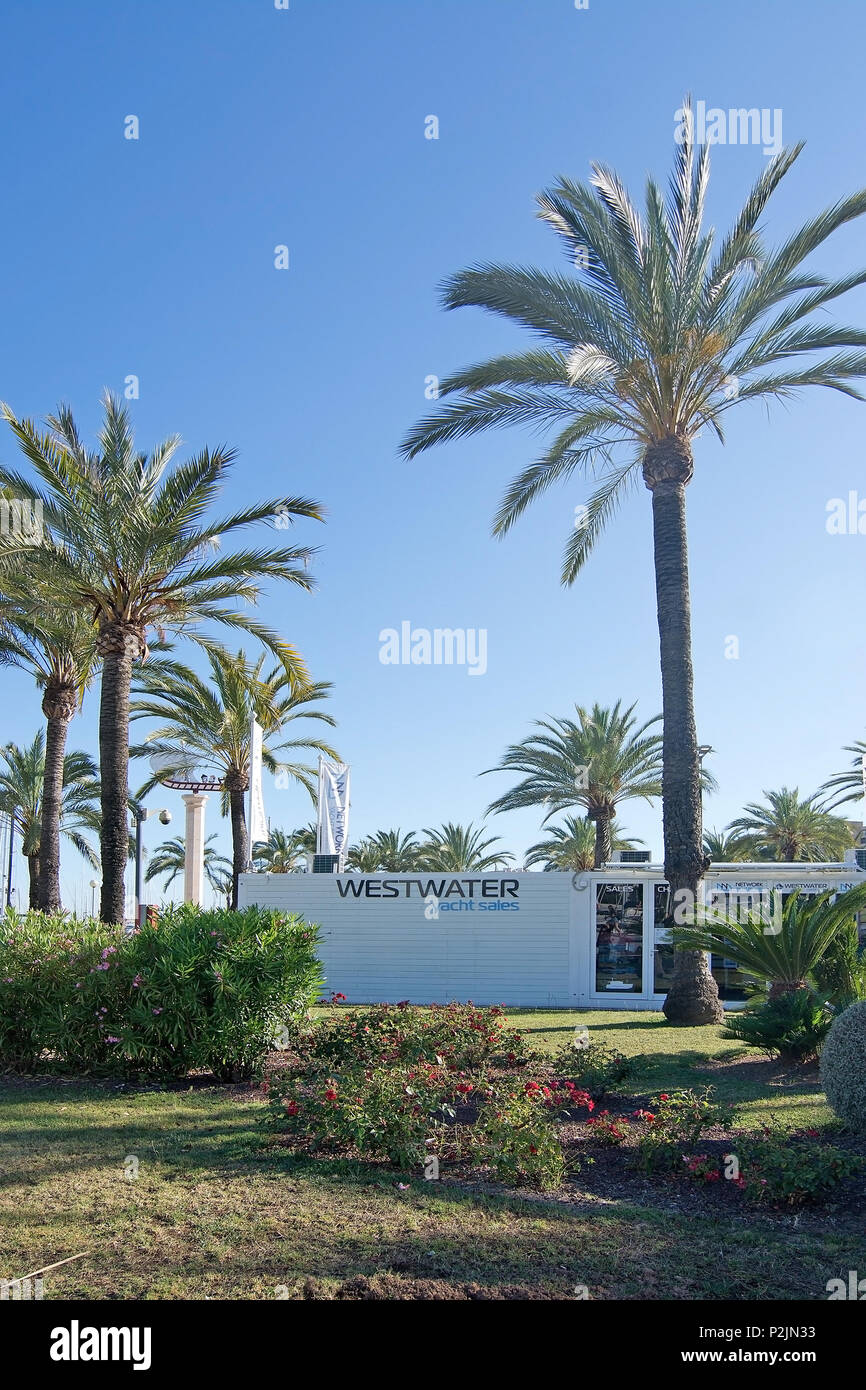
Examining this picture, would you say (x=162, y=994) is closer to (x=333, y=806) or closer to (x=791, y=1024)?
(x=791, y=1024)

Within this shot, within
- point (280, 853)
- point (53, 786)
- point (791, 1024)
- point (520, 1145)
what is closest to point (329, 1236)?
point (520, 1145)

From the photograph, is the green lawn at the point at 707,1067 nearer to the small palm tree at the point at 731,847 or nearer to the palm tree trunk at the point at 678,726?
the palm tree trunk at the point at 678,726

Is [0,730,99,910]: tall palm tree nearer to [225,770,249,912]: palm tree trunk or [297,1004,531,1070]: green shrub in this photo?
[225,770,249,912]: palm tree trunk

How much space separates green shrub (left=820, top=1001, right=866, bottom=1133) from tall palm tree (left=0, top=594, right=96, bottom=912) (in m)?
16.3

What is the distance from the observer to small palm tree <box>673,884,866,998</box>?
11.7m

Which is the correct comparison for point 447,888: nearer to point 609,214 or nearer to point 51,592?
point 51,592

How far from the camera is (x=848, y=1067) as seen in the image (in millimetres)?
7359

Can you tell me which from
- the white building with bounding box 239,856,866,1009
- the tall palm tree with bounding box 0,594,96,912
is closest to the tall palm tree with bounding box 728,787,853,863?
the white building with bounding box 239,856,866,1009

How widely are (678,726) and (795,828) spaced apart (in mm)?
22267

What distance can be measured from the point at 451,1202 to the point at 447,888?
602 inches

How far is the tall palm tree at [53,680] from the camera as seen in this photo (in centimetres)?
2131

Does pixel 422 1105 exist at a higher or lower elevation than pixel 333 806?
lower
